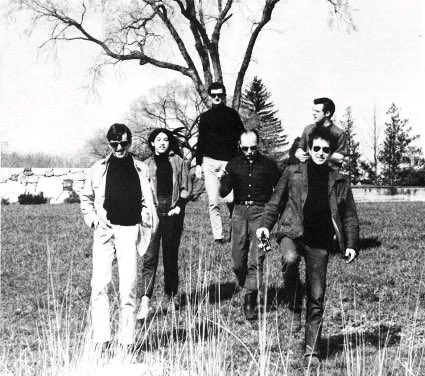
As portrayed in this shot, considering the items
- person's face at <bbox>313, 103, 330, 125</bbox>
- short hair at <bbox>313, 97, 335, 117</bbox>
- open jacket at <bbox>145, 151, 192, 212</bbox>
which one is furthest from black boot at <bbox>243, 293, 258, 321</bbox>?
short hair at <bbox>313, 97, 335, 117</bbox>

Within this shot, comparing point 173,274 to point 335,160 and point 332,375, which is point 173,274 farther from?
point 332,375

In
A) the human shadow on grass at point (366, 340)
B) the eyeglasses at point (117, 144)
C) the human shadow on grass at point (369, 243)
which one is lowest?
the human shadow on grass at point (366, 340)

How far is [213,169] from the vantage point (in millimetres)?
8891

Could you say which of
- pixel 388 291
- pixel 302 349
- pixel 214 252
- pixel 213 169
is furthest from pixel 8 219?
pixel 302 349

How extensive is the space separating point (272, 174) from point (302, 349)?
2.00 m

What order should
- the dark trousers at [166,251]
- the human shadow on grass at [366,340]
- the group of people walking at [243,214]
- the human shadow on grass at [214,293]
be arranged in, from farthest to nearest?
the human shadow on grass at [214,293] < the dark trousers at [166,251] < the human shadow on grass at [366,340] < the group of people walking at [243,214]

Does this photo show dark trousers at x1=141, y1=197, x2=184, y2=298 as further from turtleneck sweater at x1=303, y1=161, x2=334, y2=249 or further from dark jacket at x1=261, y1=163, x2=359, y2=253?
turtleneck sweater at x1=303, y1=161, x2=334, y2=249

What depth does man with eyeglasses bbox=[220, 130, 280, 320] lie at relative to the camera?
6977 millimetres

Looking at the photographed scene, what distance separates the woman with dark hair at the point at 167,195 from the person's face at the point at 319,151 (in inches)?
84.2

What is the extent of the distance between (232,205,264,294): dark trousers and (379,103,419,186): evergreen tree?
6121 cm

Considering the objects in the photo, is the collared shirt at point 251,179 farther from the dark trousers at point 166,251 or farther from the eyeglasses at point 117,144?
the eyeglasses at point 117,144

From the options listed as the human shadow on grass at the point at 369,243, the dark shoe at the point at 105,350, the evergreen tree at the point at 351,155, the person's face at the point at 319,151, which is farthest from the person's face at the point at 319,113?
the evergreen tree at the point at 351,155

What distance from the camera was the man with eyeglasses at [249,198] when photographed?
22.9ft

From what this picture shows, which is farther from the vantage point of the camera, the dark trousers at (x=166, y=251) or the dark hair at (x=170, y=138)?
the dark hair at (x=170, y=138)
